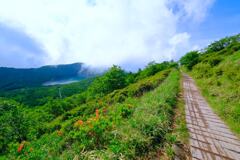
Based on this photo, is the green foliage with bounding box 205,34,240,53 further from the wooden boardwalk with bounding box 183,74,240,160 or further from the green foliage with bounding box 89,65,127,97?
the wooden boardwalk with bounding box 183,74,240,160

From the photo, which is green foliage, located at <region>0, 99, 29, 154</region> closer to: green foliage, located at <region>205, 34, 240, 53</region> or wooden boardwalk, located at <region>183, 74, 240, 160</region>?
wooden boardwalk, located at <region>183, 74, 240, 160</region>

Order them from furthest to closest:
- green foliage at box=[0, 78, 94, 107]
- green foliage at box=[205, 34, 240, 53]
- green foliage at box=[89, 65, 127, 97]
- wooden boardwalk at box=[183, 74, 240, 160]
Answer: green foliage at box=[0, 78, 94, 107] → green foliage at box=[205, 34, 240, 53] → green foliage at box=[89, 65, 127, 97] → wooden boardwalk at box=[183, 74, 240, 160]

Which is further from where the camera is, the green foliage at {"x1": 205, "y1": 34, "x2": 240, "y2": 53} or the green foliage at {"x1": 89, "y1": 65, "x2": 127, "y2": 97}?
the green foliage at {"x1": 205, "y1": 34, "x2": 240, "y2": 53}

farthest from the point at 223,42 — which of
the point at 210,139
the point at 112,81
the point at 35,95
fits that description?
the point at 35,95

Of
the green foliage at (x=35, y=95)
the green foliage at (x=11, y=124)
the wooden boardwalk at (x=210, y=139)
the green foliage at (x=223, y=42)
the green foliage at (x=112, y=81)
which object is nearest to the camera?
the wooden boardwalk at (x=210, y=139)

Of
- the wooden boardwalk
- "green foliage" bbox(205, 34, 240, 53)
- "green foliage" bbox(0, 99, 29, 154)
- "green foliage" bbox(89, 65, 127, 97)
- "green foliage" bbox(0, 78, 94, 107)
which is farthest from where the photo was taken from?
"green foliage" bbox(0, 78, 94, 107)

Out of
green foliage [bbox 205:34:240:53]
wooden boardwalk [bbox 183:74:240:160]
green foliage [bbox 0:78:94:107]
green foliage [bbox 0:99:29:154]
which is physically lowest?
green foliage [bbox 0:78:94:107]

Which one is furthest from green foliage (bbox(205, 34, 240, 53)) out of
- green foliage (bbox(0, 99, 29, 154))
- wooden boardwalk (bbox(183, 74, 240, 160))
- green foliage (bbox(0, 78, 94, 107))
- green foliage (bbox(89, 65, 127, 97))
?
green foliage (bbox(0, 78, 94, 107))

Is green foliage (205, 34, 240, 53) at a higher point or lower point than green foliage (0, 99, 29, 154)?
higher

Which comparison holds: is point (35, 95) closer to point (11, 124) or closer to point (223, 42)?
point (11, 124)

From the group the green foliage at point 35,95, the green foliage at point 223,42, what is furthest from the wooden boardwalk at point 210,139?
the green foliage at point 35,95

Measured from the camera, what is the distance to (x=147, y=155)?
9.86 feet

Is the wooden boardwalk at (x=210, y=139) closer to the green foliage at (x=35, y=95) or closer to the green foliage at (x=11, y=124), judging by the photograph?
the green foliage at (x=11, y=124)

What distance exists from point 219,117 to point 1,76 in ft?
765
